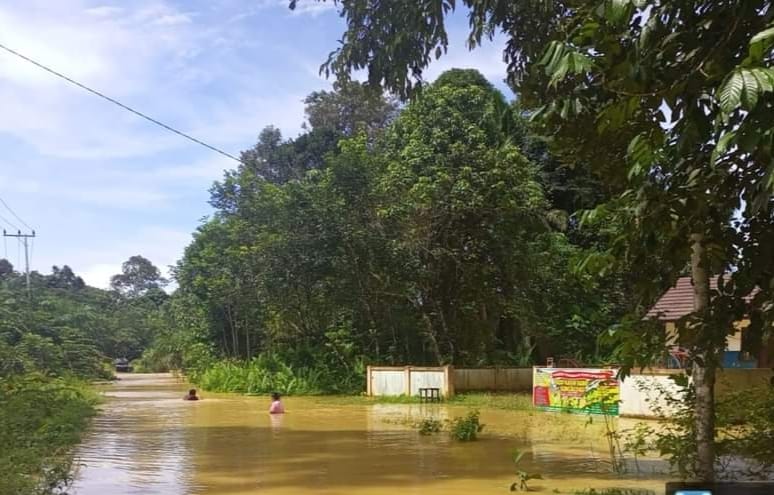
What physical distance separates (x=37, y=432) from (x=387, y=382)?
15.3 meters

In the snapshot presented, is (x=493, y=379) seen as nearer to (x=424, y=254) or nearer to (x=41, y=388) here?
(x=424, y=254)

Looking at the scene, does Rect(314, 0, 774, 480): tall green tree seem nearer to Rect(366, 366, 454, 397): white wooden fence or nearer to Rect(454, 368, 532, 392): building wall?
Rect(366, 366, 454, 397): white wooden fence

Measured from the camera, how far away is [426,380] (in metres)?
26.8

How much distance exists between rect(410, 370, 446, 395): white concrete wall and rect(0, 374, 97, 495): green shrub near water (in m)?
10.3

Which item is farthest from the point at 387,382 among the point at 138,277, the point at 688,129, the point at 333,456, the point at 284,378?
the point at 138,277

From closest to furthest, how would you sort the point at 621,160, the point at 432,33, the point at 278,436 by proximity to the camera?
the point at 621,160 → the point at 432,33 → the point at 278,436

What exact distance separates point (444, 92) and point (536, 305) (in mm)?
9023

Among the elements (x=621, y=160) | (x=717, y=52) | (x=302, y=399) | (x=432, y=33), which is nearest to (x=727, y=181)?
(x=717, y=52)

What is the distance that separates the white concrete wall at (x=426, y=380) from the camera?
2647 cm

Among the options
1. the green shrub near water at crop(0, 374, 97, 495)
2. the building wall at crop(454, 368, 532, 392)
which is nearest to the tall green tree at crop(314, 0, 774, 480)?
the green shrub near water at crop(0, 374, 97, 495)

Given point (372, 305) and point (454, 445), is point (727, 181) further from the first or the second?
point (372, 305)

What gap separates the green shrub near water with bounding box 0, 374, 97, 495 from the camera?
31.9ft

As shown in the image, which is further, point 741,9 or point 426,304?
point 426,304

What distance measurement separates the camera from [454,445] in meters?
14.7
